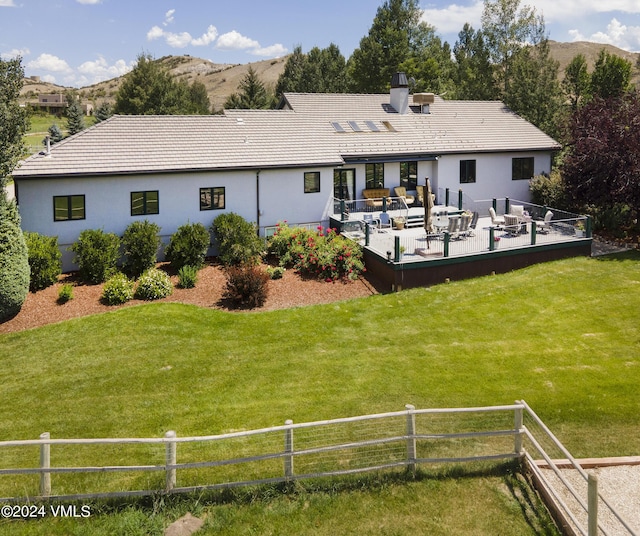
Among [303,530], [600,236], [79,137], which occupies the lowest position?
[303,530]

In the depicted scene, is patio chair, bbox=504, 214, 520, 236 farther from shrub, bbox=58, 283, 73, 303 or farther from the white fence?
shrub, bbox=58, 283, 73, 303

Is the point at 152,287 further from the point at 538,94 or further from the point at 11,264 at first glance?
the point at 538,94

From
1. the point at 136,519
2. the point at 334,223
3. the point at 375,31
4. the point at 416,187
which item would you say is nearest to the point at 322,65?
the point at 375,31

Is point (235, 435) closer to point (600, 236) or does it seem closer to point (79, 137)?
point (79, 137)

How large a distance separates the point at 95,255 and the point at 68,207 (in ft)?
9.67

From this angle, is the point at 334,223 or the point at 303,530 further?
the point at 334,223

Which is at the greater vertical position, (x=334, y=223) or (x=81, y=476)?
(x=334, y=223)

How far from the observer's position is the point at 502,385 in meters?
12.4

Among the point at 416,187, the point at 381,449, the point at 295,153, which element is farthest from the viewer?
the point at 416,187

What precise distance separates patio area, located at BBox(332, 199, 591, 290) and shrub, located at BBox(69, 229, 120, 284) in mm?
9640

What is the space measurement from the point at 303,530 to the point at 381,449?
212cm

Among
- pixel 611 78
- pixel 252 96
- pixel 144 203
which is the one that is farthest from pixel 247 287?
pixel 252 96

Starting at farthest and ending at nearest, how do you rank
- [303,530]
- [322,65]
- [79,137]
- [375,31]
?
[322,65] → [375,31] → [79,137] → [303,530]

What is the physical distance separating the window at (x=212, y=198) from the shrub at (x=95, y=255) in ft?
13.9
